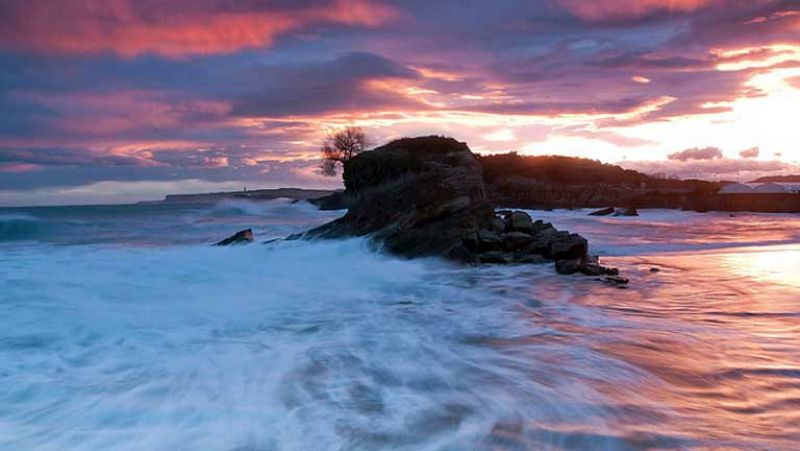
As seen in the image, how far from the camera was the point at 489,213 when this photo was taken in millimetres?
15516

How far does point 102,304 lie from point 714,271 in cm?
1260

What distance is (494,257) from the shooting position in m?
13.3

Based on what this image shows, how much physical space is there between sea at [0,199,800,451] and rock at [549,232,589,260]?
101 centimetres

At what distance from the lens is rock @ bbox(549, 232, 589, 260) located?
503 inches

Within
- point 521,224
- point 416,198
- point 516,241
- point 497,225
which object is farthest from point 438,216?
point 521,224

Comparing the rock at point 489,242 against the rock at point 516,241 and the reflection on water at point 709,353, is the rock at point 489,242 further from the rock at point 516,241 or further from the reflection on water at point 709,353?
the reflection on water at point 709,353

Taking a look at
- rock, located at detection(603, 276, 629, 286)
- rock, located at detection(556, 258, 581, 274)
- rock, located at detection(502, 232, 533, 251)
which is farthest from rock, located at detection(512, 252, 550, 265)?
rock, located at detection(603, 276, 629, 286)

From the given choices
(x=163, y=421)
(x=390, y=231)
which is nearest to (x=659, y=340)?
(x=163, y=421)

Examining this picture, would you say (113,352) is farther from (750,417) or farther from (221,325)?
(750,417)

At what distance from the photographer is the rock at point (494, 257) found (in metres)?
13.2

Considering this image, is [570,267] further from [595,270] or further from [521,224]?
[521,224]

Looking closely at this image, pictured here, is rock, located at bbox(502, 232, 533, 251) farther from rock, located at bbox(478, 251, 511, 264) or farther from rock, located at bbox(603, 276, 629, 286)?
rock, located at bbox(603, 276, 629, 286)

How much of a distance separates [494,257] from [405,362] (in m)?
7.74

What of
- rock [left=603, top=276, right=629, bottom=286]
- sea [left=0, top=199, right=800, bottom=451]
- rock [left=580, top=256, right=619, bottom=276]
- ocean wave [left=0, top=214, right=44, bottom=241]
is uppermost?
rock [left=580, top=256, right=619, bottom=276]
